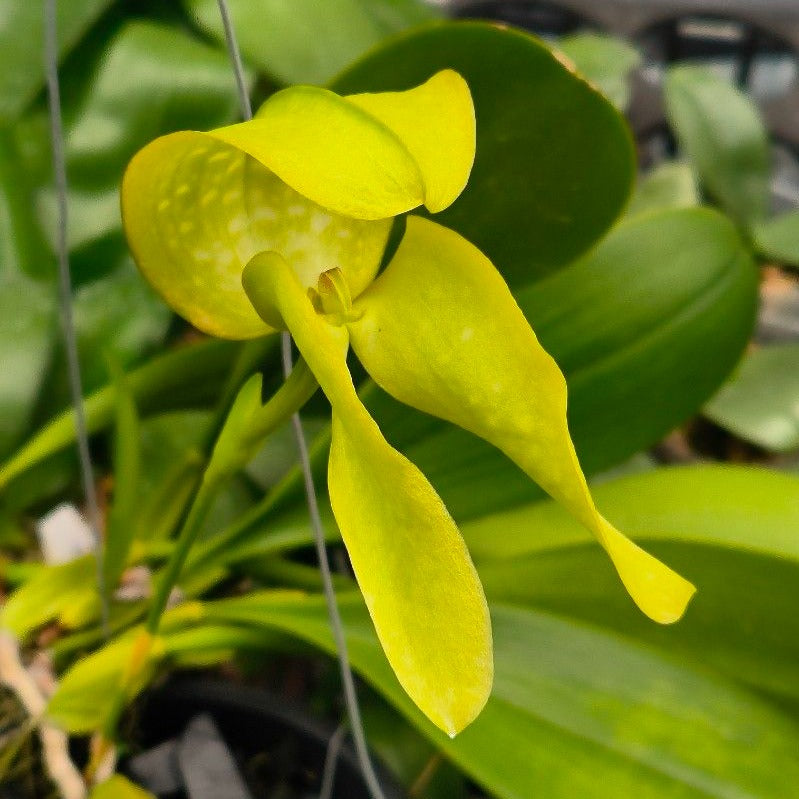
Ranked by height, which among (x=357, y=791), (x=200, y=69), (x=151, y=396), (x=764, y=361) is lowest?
(x=764, y=361)

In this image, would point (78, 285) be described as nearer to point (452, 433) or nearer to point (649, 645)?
point (452, 433)

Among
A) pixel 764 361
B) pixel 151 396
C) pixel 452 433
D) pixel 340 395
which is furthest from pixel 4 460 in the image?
pixel 764 361

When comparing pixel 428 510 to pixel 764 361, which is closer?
pixel 428 510

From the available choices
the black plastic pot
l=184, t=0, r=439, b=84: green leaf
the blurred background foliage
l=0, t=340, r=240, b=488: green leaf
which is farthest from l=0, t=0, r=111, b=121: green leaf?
the black plastic pot

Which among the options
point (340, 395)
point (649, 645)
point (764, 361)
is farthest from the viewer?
point (764, 361)

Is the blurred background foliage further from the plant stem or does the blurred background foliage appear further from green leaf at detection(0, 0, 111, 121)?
the plant stem

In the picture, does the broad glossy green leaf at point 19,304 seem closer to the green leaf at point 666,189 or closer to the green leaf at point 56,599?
the green leaf at point 56,599
